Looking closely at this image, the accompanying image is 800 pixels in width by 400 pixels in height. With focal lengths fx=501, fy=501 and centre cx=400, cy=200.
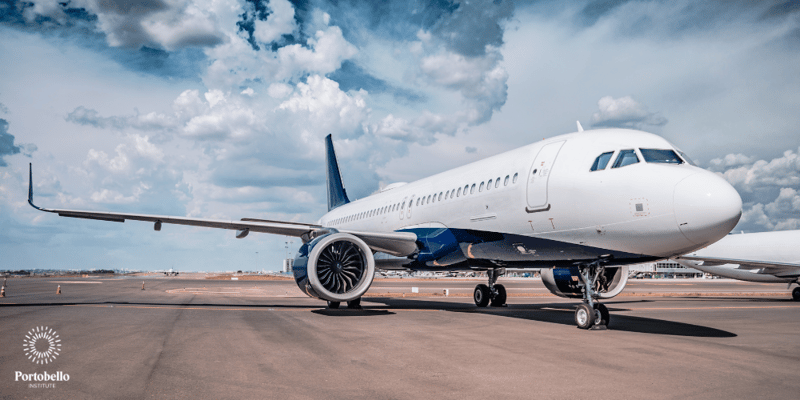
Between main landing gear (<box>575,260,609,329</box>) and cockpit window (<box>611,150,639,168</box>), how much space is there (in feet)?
7.54

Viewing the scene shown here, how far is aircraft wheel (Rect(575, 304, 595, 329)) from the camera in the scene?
10918 mm

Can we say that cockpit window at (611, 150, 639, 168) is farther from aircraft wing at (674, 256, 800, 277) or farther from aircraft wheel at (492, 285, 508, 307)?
aircraft wing at (674, 256, 800, 277)

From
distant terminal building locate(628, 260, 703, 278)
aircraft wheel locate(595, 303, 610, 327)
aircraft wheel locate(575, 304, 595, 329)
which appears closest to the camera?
aircraft wheel locate(575, 304, 595, 329)

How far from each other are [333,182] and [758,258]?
2559 cm

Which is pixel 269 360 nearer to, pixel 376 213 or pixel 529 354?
pixel 529 354

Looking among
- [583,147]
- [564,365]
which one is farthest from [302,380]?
[583,147]

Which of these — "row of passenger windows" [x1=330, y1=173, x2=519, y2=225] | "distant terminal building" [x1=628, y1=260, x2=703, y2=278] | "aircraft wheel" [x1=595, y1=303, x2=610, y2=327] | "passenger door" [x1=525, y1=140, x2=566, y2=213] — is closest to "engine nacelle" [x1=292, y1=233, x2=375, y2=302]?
"row of passenger windows" [x1=330, y1=173, x2=519, y2=225]

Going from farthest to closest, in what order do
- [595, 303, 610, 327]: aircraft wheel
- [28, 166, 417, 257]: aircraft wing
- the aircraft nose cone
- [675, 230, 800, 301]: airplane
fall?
[675, 230, 800, 301]: airplane
[28, 166, 417, 257]: aircraft wing
[595, 303, 610, 327]: aircraft wheel
the aircraft nose cone

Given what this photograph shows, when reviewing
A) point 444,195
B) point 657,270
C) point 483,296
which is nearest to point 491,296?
point 483,296

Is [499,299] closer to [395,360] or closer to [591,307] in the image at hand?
[591,307]

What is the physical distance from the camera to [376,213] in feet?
66.3

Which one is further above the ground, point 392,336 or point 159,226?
point 159,226

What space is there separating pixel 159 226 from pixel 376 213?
314 inches

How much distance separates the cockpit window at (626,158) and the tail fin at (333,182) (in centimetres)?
1909
